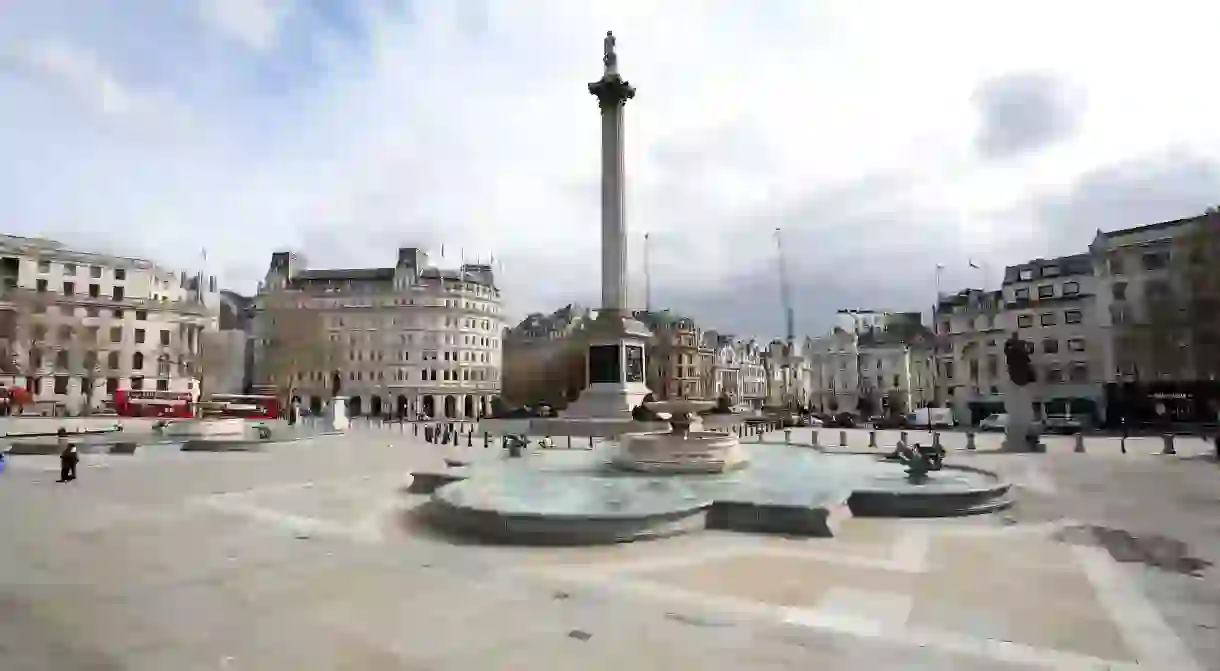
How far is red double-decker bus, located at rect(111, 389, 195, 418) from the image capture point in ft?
179

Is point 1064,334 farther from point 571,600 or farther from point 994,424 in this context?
point 571,600

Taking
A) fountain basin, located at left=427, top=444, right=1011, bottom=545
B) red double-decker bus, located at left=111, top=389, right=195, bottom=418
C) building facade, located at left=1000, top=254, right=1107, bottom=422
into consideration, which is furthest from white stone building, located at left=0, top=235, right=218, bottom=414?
building facade, located at left=1000, top=254, right=1107, bottom=422

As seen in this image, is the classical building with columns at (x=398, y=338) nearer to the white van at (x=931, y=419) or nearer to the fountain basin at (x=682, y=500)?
the white van at (x=931, y=419)

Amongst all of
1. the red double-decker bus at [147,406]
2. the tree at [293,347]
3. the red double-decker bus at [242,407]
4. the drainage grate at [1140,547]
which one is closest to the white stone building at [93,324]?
the tree at [293,347]

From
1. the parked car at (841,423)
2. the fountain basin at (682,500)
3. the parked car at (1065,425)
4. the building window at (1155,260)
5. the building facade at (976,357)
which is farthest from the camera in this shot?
the building facade at (976,357)

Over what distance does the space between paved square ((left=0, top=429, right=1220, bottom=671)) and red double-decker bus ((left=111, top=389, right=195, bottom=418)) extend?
4750 cm

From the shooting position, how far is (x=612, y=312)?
1753 inches

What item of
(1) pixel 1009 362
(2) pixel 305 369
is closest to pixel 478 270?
(2) pixel 305 369

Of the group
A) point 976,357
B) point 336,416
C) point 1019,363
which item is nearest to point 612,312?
point 1019,363

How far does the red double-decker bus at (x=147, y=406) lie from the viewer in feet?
179

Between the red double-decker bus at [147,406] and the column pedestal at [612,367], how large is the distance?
113 feet

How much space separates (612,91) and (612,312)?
1553cm

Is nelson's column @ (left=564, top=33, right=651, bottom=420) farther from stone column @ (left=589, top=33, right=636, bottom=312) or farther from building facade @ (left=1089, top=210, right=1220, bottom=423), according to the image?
building facade @ (left=1089, top=210, right=1220, bottom=423)

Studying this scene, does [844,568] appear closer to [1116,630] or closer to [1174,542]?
[1116,630]
